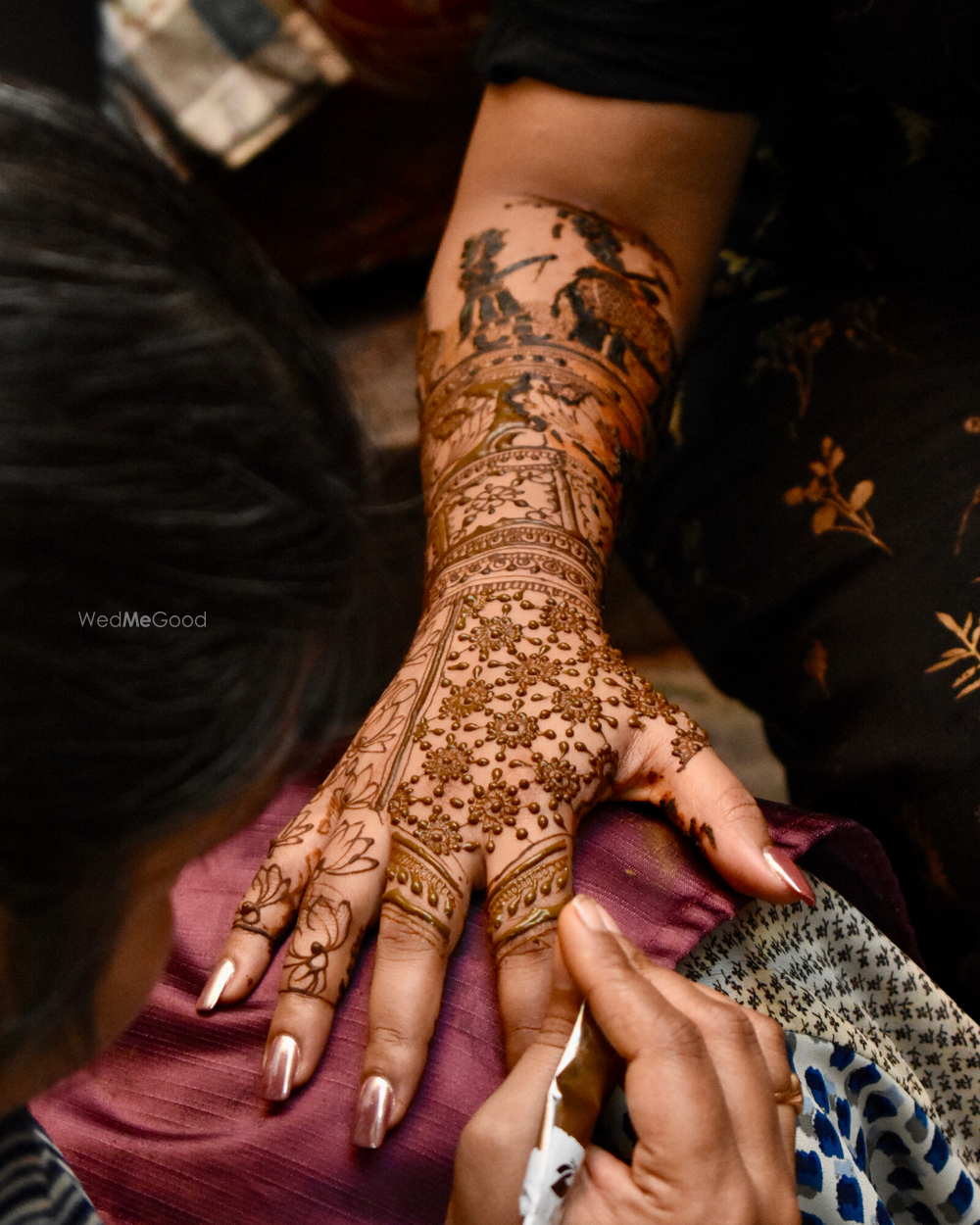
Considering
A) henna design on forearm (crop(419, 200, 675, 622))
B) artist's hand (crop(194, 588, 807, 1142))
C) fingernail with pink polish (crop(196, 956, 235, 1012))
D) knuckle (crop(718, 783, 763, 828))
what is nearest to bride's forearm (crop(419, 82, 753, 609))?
henna design on forearm (crop(419, 200, 675, 622))

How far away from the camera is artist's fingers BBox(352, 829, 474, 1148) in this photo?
21.1 inches

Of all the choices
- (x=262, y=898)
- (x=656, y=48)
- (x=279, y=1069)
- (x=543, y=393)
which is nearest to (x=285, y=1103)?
(x=279, y=1069)

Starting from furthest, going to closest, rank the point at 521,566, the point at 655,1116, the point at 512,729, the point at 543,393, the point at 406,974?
the point at 543,393
the point at 521,566
the point at 512,729
the point at 406,974
the point at 655,1116

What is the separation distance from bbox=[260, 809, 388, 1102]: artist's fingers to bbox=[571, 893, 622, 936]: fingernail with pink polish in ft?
0.53

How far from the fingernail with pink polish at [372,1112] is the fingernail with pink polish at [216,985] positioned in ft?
0.38

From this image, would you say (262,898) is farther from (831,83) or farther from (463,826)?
(831,83)

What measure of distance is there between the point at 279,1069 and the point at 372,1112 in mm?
64

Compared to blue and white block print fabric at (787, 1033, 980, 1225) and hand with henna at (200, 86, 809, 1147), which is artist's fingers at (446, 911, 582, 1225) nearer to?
hand with henna at (200, 86, 809, 1147)

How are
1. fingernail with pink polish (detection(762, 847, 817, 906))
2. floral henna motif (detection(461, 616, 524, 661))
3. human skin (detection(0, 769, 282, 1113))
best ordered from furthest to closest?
1. floral henna motif (detection(461, 616, 524, 661))
2. fingernail with pink polish (detection(762, 847, 817, 906))
3. human skin (detection(0, 769, 282, 1113))

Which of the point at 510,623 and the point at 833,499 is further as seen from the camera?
the point at 833,499

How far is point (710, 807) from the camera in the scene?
649mm

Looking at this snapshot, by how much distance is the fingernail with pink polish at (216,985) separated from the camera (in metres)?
0.59

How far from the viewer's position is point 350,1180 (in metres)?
0.53

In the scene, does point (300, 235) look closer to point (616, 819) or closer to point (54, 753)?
point (616, 819)
